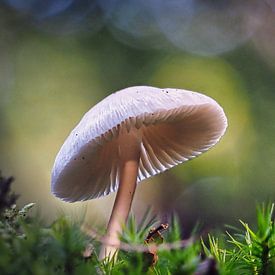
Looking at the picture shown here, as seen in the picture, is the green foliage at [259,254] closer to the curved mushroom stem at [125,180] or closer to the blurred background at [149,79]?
the curved mushroom stem at [125,180]

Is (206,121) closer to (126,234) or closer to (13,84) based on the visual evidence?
(126,234)

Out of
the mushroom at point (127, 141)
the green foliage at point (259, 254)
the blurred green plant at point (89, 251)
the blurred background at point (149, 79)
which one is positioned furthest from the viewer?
the blurred background at point (149, 79)

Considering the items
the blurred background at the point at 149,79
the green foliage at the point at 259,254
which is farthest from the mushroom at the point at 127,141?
the blurred background at the point at 149,79

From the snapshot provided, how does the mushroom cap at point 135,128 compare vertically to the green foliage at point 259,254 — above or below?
above

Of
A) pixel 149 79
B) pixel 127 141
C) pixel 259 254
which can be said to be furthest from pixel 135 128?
pixel 149 79

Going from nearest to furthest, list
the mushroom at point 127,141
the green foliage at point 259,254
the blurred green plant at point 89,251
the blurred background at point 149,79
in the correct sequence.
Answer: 1. the blurred green plant at point 89,251
2. the green foliage at point 259,254
3. the mushroom at point 127,141
4. the blurred background at point 149,79

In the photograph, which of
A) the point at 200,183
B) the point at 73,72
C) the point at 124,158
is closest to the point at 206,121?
the point at 124,158

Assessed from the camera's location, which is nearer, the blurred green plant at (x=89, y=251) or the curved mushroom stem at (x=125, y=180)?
the blurred green plant at (x=89, y=251)

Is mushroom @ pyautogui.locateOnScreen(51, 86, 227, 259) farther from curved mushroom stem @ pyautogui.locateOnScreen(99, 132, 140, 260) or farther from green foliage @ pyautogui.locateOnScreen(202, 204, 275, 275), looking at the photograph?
green foliage @ pyautogui.locateOnScreen(202, 204, 275, 275)

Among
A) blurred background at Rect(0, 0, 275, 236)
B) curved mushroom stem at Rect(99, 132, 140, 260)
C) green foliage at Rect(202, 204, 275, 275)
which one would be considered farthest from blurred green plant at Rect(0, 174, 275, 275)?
blurred background at Rect(0, 0, 275, 236)
